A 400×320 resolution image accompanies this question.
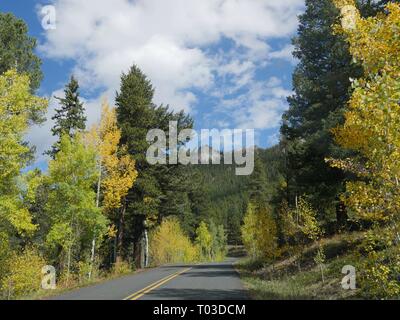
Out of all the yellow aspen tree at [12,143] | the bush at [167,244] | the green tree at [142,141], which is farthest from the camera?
the bush at [167,244]

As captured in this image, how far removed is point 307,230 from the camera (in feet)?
67.2

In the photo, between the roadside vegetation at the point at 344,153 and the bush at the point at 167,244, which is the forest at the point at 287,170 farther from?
the bush at the point at 167,244

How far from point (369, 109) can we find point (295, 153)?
25886mm

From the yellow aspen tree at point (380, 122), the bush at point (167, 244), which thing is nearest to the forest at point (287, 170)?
the yellow aspen tree at point (380, 122)

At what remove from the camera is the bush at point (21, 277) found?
66.8 ft

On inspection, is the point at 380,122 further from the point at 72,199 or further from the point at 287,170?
the point at 287,170

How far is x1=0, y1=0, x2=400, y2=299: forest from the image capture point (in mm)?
8578

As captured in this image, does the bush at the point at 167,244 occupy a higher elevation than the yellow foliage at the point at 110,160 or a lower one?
lower

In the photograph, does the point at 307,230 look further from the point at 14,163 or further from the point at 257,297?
the point at 14,163

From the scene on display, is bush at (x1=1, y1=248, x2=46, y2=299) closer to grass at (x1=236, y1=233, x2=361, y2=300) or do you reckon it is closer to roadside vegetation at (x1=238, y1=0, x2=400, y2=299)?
grass at (x1=236, y1=233, x2=361, y2=300)

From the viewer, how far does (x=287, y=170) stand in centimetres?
4088

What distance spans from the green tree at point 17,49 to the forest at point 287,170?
0.24 ft

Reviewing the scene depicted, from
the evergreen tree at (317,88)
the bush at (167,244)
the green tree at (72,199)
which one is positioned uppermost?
the evergreen tree at (317,88)
